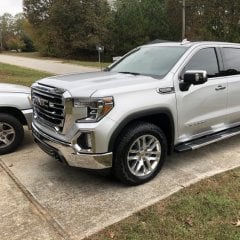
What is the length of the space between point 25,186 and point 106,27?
45.9 m

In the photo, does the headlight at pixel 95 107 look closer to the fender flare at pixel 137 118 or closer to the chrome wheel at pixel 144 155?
the fender flare at pixel 137 118

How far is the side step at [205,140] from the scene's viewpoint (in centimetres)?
521

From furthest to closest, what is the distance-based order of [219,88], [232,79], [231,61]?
[231,61] → [232,79] → [219,88]

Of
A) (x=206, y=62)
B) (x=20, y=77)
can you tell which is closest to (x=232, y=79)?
(x=206, y=62)

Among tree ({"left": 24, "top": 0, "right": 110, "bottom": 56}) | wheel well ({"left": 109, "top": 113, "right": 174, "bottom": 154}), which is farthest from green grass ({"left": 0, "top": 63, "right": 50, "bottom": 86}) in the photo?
tree ({"left": 24, "top": 0, "right": 110, "bottom": 56})

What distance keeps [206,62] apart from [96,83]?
177cm

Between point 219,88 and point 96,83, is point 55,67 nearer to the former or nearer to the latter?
point 219,88

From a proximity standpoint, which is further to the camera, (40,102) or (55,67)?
A: (55,67)

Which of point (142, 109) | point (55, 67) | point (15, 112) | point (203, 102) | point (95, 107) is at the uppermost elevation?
point (95, 107)

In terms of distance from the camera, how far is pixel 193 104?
5227mm

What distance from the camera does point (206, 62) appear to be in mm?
5609

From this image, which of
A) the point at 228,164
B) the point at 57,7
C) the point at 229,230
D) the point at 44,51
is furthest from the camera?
the point at 44,51

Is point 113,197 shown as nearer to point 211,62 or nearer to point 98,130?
point 98,130

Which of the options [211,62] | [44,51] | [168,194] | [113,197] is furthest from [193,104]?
[44,51]
